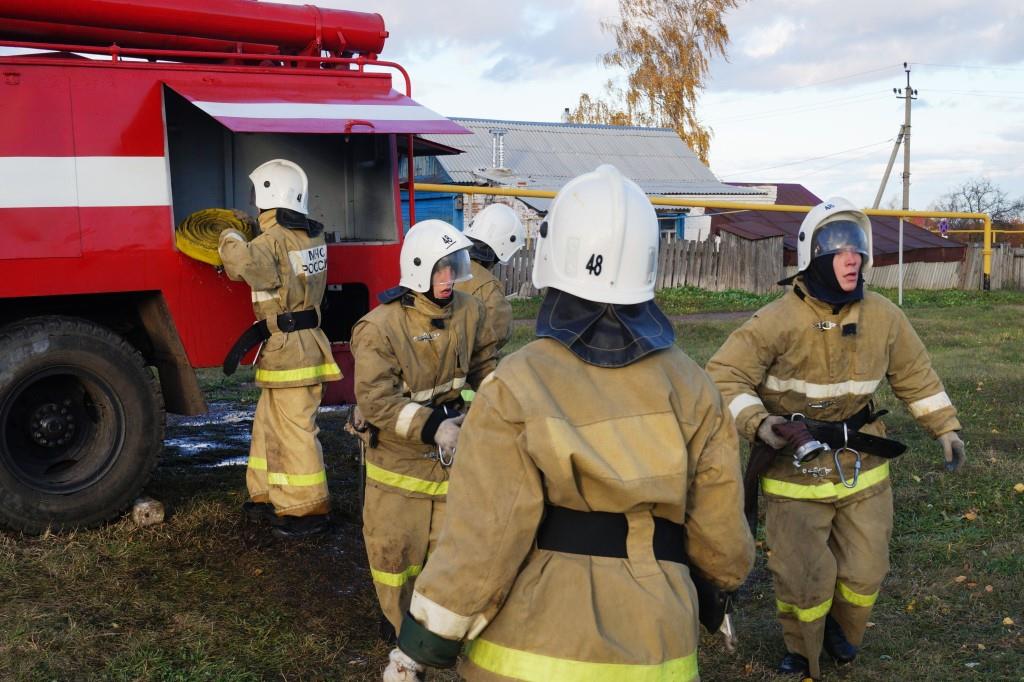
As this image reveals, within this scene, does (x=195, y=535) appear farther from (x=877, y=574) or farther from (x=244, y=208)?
(x=877, y=574)

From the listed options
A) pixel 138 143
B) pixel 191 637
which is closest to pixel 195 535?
pixel 191 637

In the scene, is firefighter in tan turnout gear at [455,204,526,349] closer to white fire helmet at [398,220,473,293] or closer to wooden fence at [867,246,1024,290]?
white fire helmet at [398,220,473,293]

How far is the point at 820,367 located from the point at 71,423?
3918 millimetres

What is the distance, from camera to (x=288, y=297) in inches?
230

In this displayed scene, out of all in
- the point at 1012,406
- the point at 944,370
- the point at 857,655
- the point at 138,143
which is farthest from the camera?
the point at 944,370

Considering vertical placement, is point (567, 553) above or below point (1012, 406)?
above

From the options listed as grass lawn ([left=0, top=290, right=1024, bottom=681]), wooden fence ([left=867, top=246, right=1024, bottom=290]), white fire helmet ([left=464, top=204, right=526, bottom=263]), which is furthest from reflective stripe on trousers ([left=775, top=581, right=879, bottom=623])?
wooden fence ([left=867, top=246, right=1024, bottom=290])

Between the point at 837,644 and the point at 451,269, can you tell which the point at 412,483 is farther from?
the point at 837,644

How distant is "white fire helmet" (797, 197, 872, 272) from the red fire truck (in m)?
2.23

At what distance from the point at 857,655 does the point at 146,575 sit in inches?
131

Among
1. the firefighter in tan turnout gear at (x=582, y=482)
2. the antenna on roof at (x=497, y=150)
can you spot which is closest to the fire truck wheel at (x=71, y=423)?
the firefighter in tan turnout gear at (x=582, y=482)

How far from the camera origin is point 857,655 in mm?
4582

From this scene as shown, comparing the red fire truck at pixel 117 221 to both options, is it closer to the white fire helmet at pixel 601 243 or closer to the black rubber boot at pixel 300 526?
the black rubber boot at pixel 300 526

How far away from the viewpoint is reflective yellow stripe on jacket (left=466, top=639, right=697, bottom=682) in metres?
2.30
